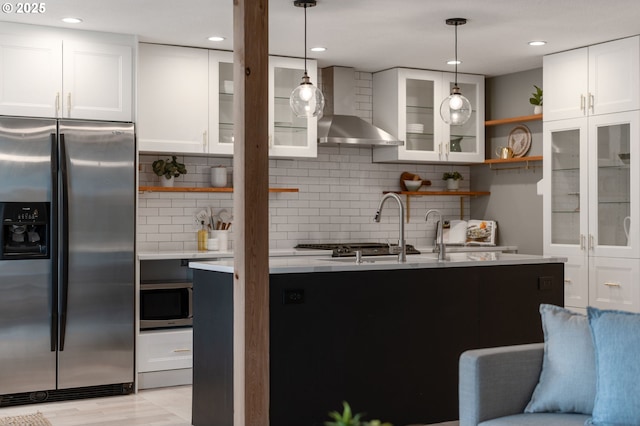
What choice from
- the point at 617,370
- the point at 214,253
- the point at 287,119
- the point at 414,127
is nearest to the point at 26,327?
the point at 214,253

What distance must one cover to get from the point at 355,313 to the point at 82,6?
2583 mm

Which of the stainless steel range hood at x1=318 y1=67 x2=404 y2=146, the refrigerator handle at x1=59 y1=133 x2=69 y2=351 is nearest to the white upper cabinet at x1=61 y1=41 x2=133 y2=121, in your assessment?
Answer: the refrigerator handle at x1=59 y1=133 x2=69 y2=351

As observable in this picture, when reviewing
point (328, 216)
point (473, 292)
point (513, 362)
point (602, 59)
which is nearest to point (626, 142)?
point (602, 59)

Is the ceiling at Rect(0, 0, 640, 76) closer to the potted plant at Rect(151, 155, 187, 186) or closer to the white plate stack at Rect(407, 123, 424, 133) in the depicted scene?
the white plate stack at Rect(407, 123, 424, 133)

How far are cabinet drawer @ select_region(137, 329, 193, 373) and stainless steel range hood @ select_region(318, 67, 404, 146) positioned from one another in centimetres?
200

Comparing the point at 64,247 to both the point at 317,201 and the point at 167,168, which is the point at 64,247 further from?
the point at 317,201

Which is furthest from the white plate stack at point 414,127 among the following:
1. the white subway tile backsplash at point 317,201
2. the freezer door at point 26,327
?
the freezer door at point 26,327

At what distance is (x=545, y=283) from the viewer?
5336 millimetres

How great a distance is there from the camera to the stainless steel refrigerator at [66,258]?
5.59 metres

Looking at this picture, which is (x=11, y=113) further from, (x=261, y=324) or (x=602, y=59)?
(x=602, y=59)

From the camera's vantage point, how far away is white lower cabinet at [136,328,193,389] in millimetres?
6109

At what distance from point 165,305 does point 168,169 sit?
1.08 metres

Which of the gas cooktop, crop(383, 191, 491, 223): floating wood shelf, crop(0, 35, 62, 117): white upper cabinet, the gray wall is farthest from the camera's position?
crop(383, 191, 491, 223): floating wood shelf

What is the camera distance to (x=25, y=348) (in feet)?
18.5
